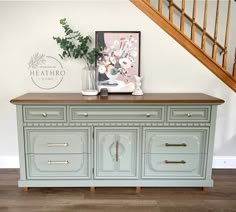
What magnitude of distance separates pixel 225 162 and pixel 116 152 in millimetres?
1414

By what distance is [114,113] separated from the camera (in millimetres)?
2139

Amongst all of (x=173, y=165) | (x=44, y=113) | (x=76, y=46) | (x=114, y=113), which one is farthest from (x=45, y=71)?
(x=173, y=165)

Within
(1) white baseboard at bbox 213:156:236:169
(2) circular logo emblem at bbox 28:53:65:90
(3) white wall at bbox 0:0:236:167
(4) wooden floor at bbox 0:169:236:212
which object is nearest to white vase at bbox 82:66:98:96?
(3) white wall at bbox 0:0:236:167

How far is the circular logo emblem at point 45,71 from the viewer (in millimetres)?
2520

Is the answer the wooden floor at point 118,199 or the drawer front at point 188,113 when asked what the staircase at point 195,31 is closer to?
the drawer front at point 188,113

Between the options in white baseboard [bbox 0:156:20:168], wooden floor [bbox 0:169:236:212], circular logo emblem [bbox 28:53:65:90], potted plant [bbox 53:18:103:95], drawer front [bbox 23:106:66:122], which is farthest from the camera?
white baseboard [bbox 0:156:20:168]

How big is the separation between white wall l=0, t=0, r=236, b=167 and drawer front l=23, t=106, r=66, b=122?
0.49 meters

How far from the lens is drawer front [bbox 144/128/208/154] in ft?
7.21

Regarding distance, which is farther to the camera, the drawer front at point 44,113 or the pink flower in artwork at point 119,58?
the pink flower in artwork at point 119,58

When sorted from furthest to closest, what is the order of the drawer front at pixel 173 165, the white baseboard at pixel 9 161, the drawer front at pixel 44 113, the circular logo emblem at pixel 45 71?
the white baseboard at pixel 9 161, the circular logo emblem at pixel 45 71, the drawer front at pixel 173 165, the drawer front at pixel 44 113

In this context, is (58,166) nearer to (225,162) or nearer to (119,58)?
(119,58)

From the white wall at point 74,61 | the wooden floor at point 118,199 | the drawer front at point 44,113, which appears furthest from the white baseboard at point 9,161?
the drawer front at point 44,113

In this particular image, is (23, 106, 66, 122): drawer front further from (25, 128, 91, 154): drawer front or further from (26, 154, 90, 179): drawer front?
(26, 154, 90, 179): drawer front

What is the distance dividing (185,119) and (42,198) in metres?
1.51
